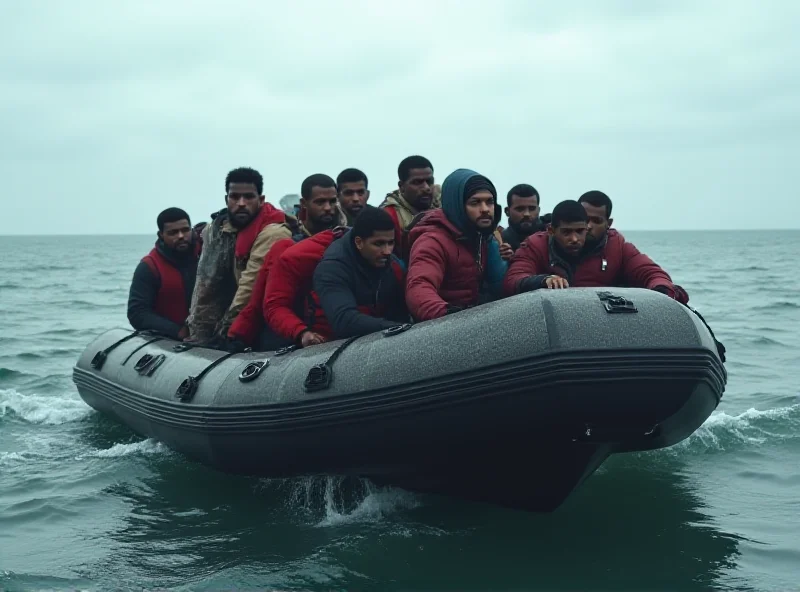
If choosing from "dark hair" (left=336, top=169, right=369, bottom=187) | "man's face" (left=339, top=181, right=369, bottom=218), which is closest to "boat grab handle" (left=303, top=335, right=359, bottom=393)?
"man's face" (left=339, top=181, right=369, bottom=218)

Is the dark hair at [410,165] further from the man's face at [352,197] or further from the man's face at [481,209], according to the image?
the man's face at [481,209]

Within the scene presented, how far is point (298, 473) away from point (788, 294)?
17586 mm

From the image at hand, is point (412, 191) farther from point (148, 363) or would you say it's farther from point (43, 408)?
point (43, 408)

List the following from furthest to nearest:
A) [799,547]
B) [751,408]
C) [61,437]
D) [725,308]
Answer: [725,308] → [751,408] → [61,437] → [799,547]

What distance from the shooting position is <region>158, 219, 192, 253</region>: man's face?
6504 mm

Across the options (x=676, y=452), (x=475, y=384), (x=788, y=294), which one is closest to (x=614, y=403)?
(x=475, y=384)

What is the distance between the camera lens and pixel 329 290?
479 centimetres

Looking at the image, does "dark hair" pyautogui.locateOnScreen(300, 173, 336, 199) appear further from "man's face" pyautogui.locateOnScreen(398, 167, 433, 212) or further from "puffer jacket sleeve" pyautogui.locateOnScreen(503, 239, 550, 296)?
"puffer jacket sleeve" pyautogui.locateOnScreen(503, 239, 550, 296)

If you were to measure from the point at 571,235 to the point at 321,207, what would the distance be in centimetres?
153

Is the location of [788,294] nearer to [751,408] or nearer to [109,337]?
[751,408]

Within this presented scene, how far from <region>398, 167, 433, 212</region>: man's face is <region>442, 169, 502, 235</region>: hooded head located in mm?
949

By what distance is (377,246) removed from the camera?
4723mm

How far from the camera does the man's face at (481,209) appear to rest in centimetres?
450

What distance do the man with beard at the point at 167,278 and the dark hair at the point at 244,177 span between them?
0.84 m
